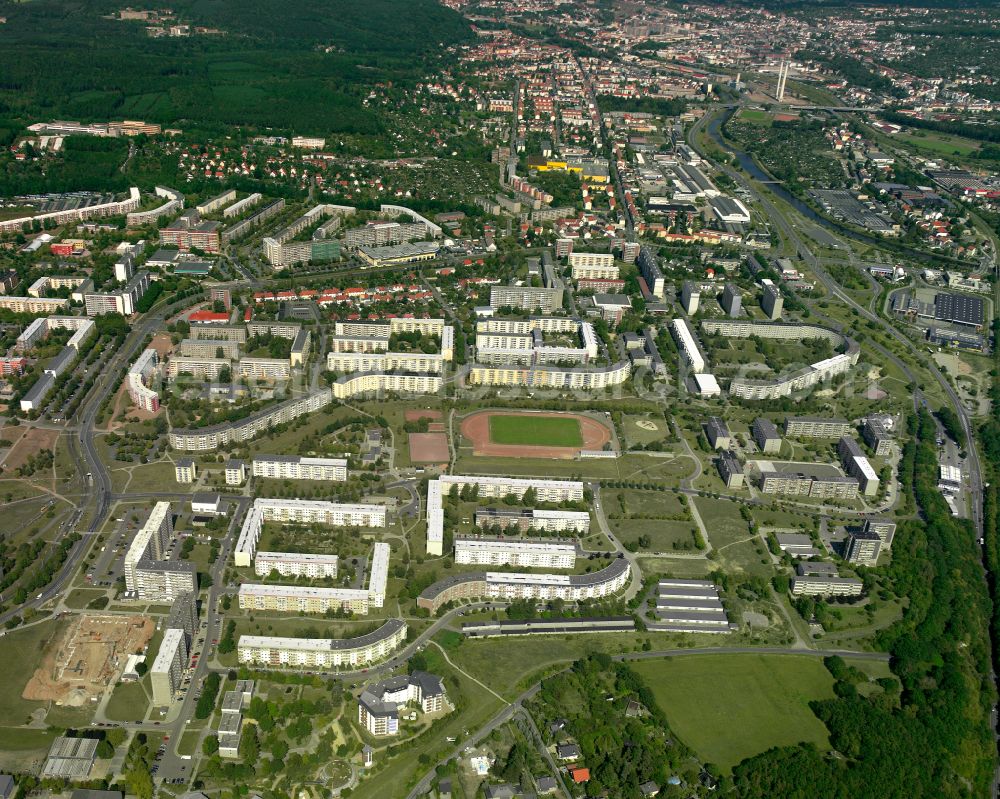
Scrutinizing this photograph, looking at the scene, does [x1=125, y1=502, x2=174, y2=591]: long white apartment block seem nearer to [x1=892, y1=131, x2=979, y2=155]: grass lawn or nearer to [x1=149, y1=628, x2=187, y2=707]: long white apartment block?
[x1=149, y1=628, x2=187, y2=707]: long white apartment block

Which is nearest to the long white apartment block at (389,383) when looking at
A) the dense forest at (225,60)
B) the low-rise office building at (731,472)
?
the low-rise office building at (731,472)

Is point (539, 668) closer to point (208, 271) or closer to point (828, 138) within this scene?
A: point (208, 271)

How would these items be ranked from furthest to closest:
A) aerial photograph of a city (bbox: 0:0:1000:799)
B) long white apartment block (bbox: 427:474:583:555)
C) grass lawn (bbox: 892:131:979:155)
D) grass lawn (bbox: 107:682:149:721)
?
grass lawn (bbox: 892:131:979:155) → long white apartment block (bbox: 427:474:583:555) → aerial photograph of a city (bbox: 0:0:1000:799) → grass lawn (bbox: 107:682:149:721)

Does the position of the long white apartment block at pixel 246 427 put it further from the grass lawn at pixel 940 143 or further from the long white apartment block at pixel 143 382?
the grass lawn at pixel 940 143

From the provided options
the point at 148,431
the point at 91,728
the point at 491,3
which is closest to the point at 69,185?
the point at 148,431

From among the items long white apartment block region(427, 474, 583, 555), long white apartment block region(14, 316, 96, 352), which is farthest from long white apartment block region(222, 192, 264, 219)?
long white apartment block region(427, 474, 583, 555)

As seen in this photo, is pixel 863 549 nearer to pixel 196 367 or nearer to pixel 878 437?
pixel 878 437
